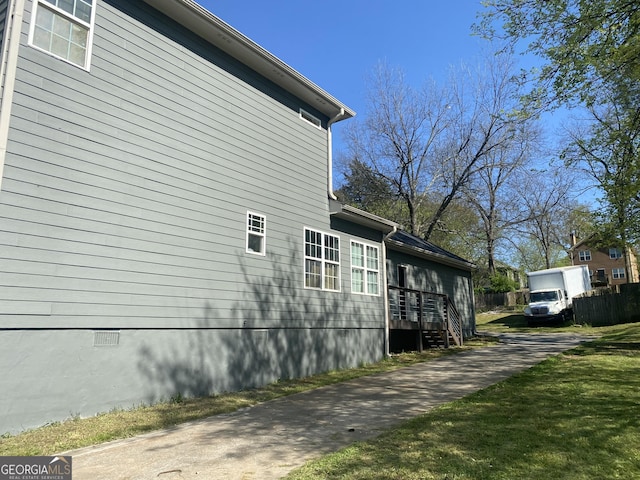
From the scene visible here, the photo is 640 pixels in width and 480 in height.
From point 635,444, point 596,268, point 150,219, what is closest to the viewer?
point 635,444

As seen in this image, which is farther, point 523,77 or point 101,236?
point 523,77

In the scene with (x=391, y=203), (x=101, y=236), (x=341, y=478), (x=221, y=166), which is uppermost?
(x=391, y=203)

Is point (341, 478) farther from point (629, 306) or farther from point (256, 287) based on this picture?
point (629, 306)

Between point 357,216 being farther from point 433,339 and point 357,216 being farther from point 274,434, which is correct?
point 274,434

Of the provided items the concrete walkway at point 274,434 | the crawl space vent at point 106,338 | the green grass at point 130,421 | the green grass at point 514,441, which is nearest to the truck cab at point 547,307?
the concrete walkway at point 274,434

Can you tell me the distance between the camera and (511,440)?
5.07 m

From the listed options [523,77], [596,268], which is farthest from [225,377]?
[596,268]

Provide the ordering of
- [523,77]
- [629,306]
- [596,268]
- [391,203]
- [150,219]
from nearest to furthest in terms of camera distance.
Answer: [150,219] < [523,77] < [629,306] < [391,203] < [596,268]

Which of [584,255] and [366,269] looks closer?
[366,269]

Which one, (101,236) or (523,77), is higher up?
(523,77)

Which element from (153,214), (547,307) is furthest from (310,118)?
(547,307)

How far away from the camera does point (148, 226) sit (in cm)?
802

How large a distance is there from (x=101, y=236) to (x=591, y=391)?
8.53 metres

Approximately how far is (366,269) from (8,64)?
397 inches
